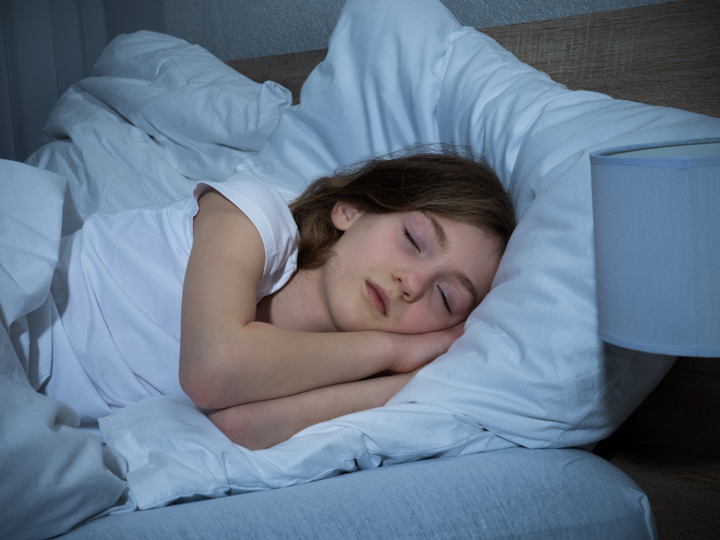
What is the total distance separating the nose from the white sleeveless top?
0.70 ft

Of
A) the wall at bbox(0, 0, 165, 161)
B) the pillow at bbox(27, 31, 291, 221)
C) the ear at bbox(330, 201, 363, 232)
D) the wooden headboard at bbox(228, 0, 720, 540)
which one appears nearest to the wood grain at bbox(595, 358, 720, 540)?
the wooden headboard at bbox(228, 0, 720, 540)

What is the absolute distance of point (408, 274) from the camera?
945 mm

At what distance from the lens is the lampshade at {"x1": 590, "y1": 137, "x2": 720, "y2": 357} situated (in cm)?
46

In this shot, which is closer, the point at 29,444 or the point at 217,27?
the point at 29,444

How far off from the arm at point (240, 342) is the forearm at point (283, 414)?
0.06 feet

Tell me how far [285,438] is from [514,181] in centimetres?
58

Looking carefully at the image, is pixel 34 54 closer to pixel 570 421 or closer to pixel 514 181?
pixel 514 181

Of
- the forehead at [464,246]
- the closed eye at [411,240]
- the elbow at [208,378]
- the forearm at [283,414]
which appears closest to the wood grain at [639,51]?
the forehead at [464,246]

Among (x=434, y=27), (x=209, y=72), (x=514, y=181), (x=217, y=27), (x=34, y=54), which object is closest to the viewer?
(x=514, y=181)

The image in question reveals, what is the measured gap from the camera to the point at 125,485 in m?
0.65

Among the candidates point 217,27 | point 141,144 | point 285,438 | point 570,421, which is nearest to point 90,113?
point 141,144

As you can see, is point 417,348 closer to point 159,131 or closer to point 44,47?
point 159,131

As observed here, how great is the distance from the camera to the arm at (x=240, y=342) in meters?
0.78

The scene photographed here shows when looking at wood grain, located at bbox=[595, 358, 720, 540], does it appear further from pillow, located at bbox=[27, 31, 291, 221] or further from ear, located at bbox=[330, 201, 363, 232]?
pillow, located at bbox=[27, 31, 291, 221]
